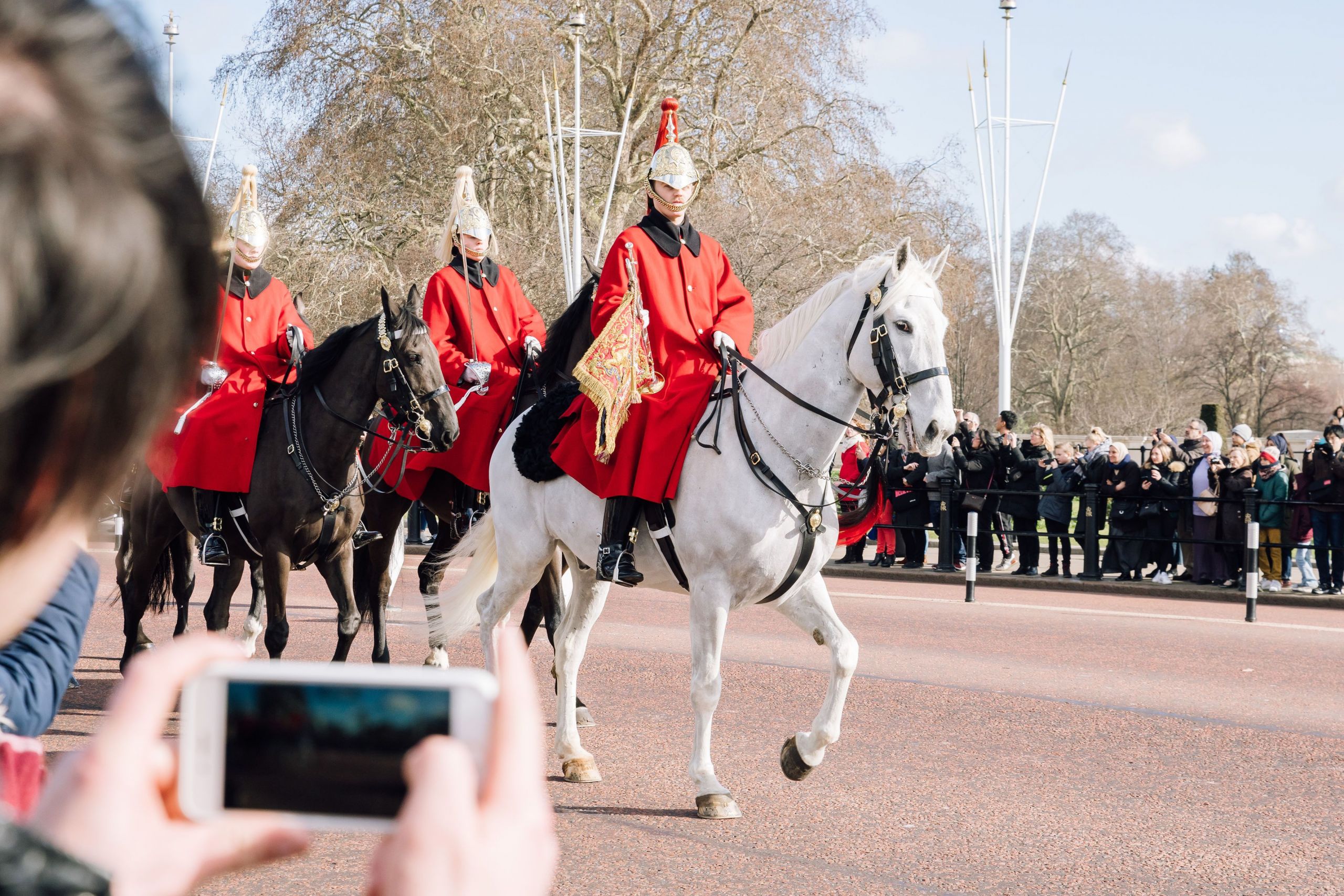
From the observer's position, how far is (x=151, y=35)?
58cm

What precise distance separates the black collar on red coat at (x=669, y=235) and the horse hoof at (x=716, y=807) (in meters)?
2.49

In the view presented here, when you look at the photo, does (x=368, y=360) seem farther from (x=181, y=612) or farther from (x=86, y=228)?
(x=86, y=228)

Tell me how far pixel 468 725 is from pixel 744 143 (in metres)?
24.5

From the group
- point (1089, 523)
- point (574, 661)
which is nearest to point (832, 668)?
point (574, 661)

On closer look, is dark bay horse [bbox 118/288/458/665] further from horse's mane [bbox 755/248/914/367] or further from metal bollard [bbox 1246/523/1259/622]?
metal bollard [bbox 1246/523/1259/622]

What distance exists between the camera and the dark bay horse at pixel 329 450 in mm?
7258

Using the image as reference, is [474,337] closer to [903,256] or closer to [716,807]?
[903,256]

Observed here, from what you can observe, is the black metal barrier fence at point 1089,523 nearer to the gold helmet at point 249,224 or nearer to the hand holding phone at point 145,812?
the gold helmet at point 249,224

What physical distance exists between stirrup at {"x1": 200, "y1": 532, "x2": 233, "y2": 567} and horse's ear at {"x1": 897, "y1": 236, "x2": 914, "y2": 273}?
13.3 feet

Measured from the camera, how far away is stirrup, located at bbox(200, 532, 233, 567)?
24.4 ft

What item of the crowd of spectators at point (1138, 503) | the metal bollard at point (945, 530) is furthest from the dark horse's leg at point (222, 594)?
the metal bollard at point (945, 530)

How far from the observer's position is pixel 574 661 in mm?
6402

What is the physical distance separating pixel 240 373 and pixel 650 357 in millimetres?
2825

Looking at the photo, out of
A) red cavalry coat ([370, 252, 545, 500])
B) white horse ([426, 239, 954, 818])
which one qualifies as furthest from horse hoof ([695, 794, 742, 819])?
red cavalry coat ([370, 252, 545, 500])
